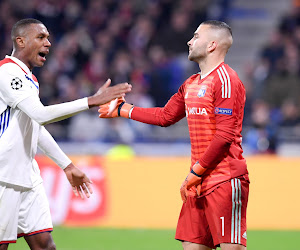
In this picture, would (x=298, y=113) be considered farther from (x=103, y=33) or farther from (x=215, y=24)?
(x=215, y=24)

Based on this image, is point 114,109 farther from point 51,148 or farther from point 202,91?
point 202,91

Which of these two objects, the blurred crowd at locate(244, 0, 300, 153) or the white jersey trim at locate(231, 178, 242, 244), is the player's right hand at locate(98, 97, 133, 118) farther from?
the blurred crowd at locate(244, 0, 300, 153)

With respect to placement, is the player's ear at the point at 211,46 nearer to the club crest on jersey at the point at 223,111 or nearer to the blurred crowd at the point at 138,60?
the club crest on jersey at the point at 223,111

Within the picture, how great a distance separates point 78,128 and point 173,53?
3190 millimetres

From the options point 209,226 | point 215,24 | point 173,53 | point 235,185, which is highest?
point 173,53

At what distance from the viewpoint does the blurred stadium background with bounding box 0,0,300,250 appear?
10312 millimetres

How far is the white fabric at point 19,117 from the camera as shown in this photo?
5.09m

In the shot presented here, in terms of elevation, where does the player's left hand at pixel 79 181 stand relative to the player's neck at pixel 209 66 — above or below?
below

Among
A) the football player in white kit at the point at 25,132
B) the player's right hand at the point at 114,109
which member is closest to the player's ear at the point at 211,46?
the football player in white kit at the point at 25,132

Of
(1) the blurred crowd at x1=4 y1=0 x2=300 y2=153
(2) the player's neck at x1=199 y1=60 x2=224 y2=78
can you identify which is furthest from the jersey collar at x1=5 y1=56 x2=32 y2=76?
(1) the blurred crowd at x1=4 y1=0 x2=300 y2=153

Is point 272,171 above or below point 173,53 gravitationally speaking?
below

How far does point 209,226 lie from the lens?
17.3 feet

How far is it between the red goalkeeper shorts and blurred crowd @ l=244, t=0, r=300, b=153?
→ 6.98m

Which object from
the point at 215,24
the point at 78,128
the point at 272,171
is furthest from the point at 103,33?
the point at 215,24
